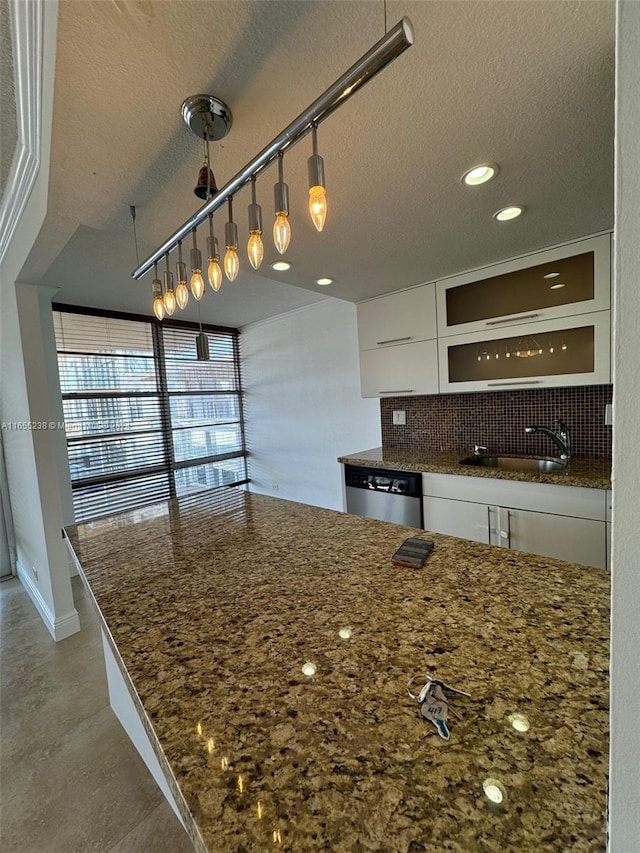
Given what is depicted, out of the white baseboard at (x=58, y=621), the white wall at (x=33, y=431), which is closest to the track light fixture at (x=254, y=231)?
the white wall at (x=33, y=431)

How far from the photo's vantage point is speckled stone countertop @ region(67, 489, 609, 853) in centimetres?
41

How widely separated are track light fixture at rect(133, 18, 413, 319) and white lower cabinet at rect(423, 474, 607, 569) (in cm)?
177

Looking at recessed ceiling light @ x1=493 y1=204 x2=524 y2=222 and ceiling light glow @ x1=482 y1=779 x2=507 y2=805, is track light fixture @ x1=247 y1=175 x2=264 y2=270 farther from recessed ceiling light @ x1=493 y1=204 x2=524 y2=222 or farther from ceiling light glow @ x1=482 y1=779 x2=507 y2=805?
recessed ceiling light @ x1=493 y1=204 x2=524 y2=222

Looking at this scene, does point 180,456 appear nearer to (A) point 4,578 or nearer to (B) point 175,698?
(A) point 4,578

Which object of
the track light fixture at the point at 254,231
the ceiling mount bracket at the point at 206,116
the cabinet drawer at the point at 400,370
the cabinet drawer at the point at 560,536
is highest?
the ceiling mount bracket at the point at 206,116

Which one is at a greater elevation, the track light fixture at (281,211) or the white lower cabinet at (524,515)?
the track light fixture at (281,211)

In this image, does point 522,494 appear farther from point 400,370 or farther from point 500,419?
point 400,370

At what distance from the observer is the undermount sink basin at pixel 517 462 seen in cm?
231

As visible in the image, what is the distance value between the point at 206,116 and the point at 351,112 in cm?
40

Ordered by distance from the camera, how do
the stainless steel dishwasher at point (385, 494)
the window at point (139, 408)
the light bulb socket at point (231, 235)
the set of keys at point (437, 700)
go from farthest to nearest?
1. the window at point (139, 408)
2. the stainless steel dishwasher at point (385, 494)
3. the light bulb socket at point (231, 235)
4. the set of keys at point (437, 700)

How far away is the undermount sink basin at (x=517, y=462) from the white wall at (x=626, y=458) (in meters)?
2.17

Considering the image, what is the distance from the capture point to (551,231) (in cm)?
180

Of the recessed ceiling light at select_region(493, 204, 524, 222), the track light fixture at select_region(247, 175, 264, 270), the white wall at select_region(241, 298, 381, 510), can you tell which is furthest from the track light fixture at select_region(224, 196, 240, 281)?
the white wall at select_region(241, 298, 381, 510)

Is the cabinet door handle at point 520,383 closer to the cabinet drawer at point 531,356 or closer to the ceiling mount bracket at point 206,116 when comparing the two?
the cabinet drawer at point 531,356
